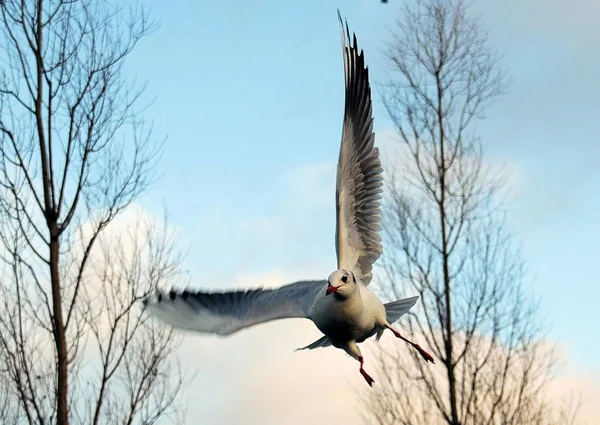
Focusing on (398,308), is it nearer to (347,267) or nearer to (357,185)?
(347,267)

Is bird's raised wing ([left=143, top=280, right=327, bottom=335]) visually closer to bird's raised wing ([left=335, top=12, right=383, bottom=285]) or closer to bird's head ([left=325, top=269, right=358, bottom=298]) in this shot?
bird's raised wing ([left=335, top=12, right=383, bottom=285])

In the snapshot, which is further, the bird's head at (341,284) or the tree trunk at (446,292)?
the tree trunk at (446,292)

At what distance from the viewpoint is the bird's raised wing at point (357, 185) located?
6.23 meters

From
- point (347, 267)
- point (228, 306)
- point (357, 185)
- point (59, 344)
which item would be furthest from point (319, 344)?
point (59, 344)

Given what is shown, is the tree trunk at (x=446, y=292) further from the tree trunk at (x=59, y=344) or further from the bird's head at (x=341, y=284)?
the bird's head at (x=341, y=284)

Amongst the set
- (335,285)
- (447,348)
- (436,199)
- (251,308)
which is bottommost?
(335,285)

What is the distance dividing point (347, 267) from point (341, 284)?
1.04m

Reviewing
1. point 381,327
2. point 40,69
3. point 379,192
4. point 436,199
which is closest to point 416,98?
point 436,199

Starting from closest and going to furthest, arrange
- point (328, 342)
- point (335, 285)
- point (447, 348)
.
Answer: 1. point (335, 285)
2. point (328, 342)
3. point (447, 348)

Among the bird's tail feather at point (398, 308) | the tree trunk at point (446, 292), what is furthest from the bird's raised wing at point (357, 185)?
the tree trunk at point (446, 292)

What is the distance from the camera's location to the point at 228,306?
6613 millimetres

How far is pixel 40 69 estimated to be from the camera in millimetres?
9156

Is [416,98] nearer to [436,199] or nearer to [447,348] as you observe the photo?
[436,199]

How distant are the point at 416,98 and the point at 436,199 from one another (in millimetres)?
1312
